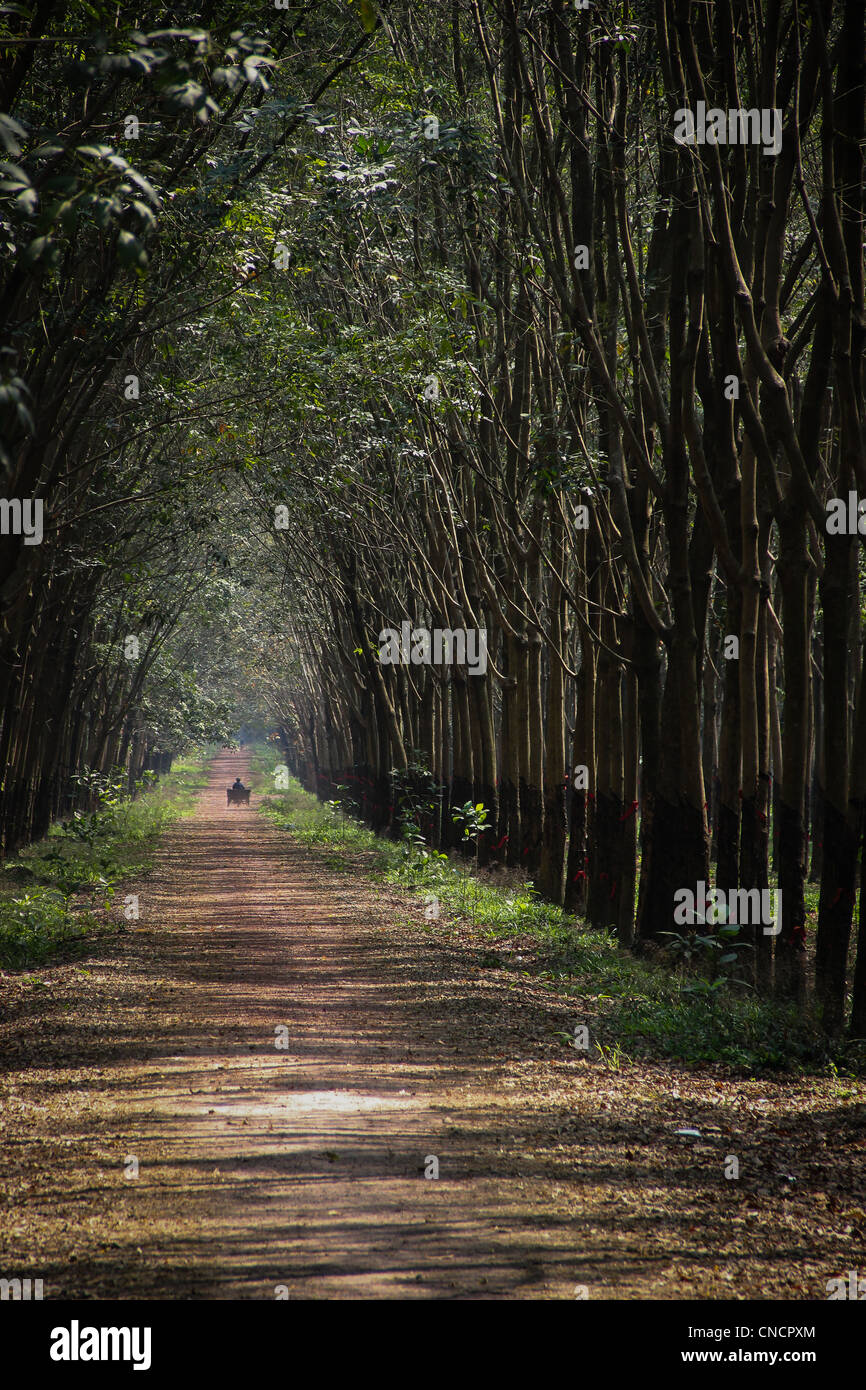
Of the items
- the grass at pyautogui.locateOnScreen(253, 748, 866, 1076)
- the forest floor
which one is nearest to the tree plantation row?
the grass at pyautogui.locateOnScreen(253, 748, 866, 1076)

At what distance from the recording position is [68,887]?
1700 cm

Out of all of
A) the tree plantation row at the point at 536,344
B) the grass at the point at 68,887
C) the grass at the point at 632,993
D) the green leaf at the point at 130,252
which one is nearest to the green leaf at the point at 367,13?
the tree plantation row at the point at 536,344

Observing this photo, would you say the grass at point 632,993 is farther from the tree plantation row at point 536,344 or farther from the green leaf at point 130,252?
the green leaf at point 130,252

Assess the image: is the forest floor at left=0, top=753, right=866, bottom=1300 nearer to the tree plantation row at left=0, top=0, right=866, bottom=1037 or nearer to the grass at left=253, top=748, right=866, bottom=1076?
the grass at left=253, top=748, right=866, bottom=1076

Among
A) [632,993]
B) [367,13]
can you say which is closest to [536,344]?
[632,993]

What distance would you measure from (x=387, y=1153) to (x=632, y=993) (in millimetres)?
4707

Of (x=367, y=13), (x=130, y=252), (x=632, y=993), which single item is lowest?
(x=632, y=993)

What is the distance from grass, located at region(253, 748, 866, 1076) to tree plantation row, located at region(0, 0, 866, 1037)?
1.24 ft

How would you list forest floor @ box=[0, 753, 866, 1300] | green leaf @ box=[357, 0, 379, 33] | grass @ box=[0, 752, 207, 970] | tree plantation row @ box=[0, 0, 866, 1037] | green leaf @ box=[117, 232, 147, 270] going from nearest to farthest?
green leaf @ box=[117, 232, 147, 270] < forest floor @ box=[0, 753, 866, 1300] < green leaf @ box=[357, 0, 379, 33] < tree plantation row @ box=[0, 0, 866, 1037] < grass @ box=[0, 752, 207, 970]

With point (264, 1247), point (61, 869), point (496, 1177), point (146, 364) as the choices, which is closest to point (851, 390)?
point (496, 1177)

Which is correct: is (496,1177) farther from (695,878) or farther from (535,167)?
(535,167)

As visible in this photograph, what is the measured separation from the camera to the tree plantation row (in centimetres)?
837

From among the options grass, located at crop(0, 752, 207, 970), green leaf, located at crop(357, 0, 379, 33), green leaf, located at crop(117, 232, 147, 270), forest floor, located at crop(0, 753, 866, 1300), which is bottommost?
grass, located at crop(0, 752, 207, 970)

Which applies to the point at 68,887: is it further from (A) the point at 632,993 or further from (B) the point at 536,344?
(B) the point at 536,344
